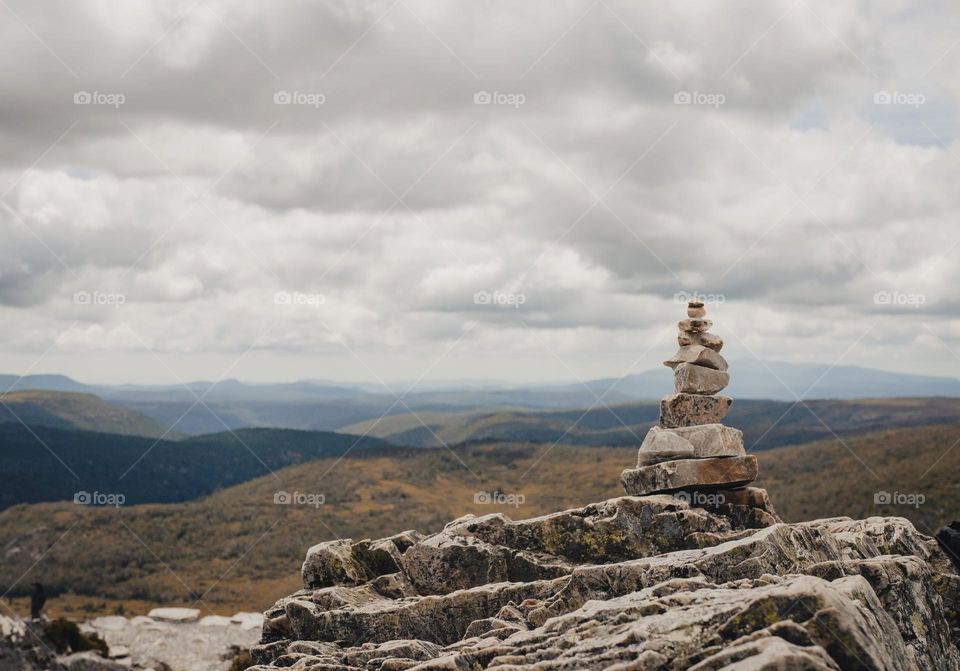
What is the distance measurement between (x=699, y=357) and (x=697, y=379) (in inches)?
28.4

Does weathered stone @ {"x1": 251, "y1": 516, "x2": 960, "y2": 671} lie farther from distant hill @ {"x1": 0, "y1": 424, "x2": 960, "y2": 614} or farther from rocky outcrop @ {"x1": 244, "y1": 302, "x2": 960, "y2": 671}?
distant hill @ {"x1": 0, "y1": 424, "x2": 960, "y2": 614}

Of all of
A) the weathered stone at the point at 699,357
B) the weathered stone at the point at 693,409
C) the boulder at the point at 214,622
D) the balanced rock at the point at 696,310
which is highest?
the balanced rock at the point at 696,310

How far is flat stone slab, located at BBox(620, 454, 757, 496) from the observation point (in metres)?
26.1

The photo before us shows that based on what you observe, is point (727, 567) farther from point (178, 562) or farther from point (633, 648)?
point (178, 562)

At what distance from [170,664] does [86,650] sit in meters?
5.35

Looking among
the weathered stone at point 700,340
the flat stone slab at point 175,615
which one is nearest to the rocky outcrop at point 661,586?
Answer: the weathered stone at point 700,340

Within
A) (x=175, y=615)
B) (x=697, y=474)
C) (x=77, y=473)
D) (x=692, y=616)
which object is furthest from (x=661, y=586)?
(x=77, y=473)

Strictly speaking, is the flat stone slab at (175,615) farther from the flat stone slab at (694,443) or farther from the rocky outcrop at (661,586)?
the flat stone slab at (694,443)

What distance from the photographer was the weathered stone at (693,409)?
27.6m

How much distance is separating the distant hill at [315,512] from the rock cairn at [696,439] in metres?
48.5

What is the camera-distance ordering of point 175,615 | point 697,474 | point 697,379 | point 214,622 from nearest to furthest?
point 697,474 → point 697,379 → point 214,622 → point 175,615

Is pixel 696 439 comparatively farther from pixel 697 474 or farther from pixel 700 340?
pixel 700 340

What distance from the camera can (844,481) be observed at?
96.2m

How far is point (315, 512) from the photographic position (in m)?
120
